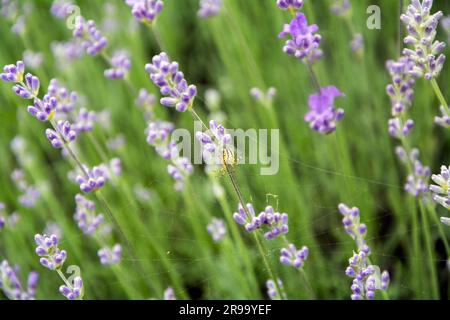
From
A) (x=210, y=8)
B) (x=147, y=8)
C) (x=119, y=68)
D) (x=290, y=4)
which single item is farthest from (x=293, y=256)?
(x=210, y=8)

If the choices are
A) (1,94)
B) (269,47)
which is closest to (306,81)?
(269,47)

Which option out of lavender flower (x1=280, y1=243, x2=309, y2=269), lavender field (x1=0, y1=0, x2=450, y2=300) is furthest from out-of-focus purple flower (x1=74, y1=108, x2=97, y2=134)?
lavender flower (x1=280, y1=243, x2=309, y2=269)

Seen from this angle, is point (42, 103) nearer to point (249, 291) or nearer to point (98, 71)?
point (249, 291)

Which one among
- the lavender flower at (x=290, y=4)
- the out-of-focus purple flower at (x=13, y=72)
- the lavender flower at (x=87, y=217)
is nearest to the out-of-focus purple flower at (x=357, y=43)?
the lavender flower at (x=290, y=4)

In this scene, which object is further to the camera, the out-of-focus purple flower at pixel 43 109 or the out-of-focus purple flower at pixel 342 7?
the out-of-focus purple flower at pixel 342 7

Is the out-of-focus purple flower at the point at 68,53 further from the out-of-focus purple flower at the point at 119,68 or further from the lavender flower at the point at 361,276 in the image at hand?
the lavender flower at the point at 361,276

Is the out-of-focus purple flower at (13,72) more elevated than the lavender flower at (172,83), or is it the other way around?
the out-of-focus purple flower at (13,72)
